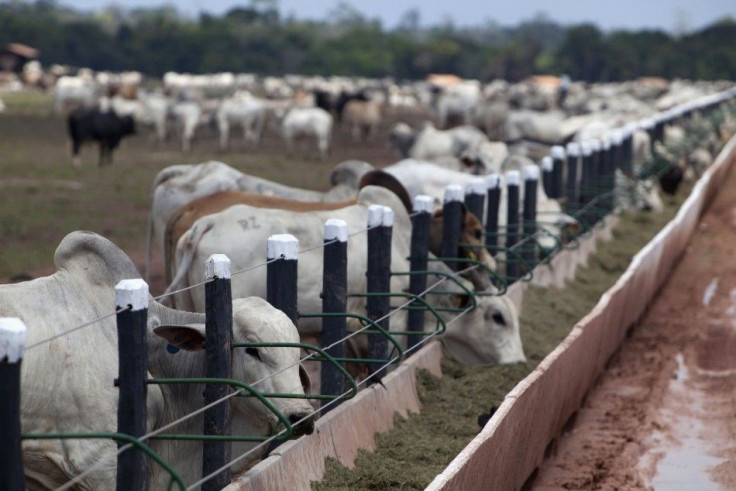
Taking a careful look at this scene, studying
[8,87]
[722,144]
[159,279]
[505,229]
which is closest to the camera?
[505,229]

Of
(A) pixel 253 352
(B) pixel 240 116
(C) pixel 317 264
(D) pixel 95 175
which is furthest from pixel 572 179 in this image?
(B) pixel 240 116

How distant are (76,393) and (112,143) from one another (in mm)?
22260

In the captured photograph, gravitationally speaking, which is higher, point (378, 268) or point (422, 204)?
point (422, 204)

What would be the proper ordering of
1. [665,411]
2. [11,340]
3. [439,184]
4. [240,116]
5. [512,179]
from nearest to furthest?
[11,340], [665,411], [512,179], [439,184], [240,116]

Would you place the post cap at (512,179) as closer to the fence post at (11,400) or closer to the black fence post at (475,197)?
the black fence post at (475,197)

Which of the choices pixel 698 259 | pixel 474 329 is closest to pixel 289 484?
pixel 474 329

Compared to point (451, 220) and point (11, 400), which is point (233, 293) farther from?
point (11, 400)

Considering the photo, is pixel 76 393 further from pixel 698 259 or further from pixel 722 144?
pixel 722 144

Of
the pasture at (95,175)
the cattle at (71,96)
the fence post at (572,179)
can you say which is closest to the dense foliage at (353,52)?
the cattle at (71,96)

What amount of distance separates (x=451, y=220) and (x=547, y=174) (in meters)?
4.42

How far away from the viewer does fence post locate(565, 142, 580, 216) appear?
42.9 feet

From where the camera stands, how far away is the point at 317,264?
275 inches

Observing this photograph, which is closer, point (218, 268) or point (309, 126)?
point (218, 268)

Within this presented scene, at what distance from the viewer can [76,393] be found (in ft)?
14.7
